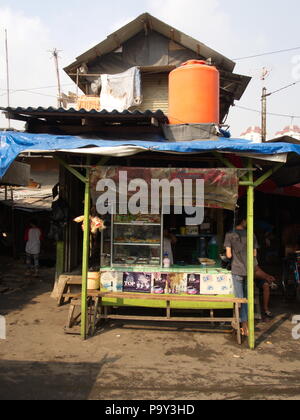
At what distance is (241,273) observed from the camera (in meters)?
6.38

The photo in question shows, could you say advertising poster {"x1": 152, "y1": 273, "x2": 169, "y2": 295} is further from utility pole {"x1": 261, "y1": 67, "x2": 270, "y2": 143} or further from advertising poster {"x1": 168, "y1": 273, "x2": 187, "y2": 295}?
utility pole {"x1": 261, "y1": 67, "x2": 270, "y2": 143}

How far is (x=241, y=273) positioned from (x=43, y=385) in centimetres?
370

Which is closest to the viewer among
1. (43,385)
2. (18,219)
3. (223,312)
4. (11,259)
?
(43,385)

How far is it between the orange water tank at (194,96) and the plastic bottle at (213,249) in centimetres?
277

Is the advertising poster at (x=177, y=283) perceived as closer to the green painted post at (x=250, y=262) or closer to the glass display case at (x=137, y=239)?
the glass display case at (x=137, y=239)

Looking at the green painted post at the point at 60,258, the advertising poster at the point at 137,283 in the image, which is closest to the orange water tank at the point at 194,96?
the advertising poster at the point at 137,283

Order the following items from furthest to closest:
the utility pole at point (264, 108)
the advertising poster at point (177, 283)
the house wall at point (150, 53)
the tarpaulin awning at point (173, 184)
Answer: the utility pole at point (264, 108)
the house wall at point (150, 53)
the advertising poster at point (177, 283)
the tarpaulin awning at point (173, 184)

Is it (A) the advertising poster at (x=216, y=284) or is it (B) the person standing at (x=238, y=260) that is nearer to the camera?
(B) the person standing at (x=238, y=260)

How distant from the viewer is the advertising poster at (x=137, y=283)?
6.89m

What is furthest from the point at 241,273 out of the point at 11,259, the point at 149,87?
the point at 11,259

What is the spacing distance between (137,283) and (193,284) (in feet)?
3.56

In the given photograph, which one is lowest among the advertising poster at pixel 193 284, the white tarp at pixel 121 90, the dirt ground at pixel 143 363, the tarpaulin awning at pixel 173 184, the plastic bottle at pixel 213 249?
the dirt ground at pixel 143 363

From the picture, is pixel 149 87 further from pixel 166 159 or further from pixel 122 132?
pixel 166 159

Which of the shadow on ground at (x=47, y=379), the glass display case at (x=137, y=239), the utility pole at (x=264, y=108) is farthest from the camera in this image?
the utility pole at (x=264, y=108)
